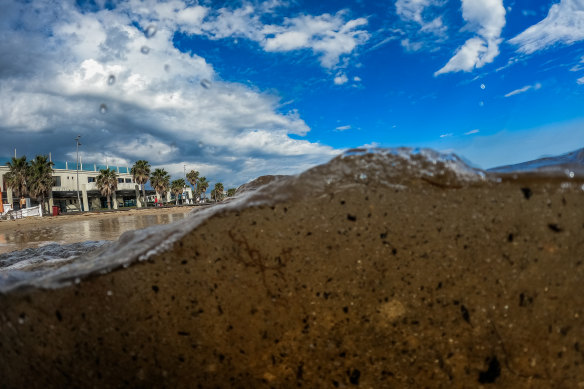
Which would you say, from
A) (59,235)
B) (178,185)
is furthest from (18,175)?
(59,235)

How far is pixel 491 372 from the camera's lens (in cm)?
170

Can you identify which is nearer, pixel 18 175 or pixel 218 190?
pixel 18 175

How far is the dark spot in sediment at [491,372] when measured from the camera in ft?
5.56

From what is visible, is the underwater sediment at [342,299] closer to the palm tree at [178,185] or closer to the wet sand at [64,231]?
the wet sand at [64,231]

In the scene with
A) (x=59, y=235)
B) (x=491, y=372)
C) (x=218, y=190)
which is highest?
(x=218, y=190)

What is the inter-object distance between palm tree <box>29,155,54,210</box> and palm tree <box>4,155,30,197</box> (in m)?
0.63

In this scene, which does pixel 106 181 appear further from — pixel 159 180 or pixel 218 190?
pixel 218 190

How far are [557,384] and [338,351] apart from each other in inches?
46.5

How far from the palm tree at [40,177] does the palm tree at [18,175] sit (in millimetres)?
633

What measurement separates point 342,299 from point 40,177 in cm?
5242

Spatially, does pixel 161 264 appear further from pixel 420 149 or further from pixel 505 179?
pixel 505 179

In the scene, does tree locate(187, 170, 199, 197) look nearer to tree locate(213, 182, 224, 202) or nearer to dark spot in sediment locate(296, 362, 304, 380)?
tree locate(213, 182, 224, 202)

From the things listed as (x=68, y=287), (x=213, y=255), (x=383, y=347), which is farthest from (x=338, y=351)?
(x=68, y=287)

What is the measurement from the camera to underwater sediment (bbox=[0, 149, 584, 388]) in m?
1.69
